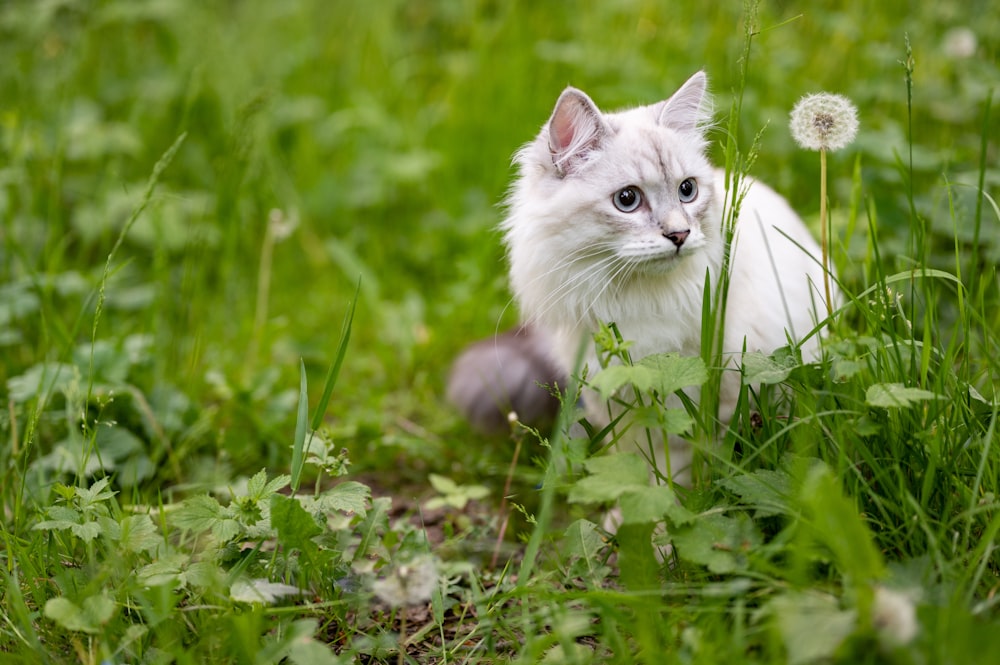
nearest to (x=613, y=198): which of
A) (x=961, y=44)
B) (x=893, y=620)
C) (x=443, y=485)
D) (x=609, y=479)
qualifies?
(x=609, y=479)

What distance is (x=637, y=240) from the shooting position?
2.01 meters

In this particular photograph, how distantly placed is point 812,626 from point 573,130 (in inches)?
53.1

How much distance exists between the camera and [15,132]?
11.3ft

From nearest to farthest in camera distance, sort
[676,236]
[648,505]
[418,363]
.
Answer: [648,505], [676,236], [418,363]

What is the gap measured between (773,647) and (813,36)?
354cm

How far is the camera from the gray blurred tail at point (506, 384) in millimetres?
2781

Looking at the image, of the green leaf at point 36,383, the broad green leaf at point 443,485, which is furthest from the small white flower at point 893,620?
the green leaf at point 36,383

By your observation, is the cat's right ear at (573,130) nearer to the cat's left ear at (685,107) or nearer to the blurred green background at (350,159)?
the cat's left ear at (685,107)

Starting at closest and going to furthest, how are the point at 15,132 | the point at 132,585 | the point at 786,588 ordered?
1. the point at 786,588
2. the point at 132,585
3. the point at 15,132

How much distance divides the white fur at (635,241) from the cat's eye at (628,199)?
1 cm

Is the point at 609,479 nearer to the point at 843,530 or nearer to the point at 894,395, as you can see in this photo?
the point at 843,530

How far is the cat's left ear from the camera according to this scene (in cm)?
221

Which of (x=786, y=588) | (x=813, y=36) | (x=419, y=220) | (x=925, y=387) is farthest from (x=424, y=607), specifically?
(x=813, y=36)

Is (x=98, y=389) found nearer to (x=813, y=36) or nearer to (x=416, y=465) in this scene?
(x=416, y=465)
